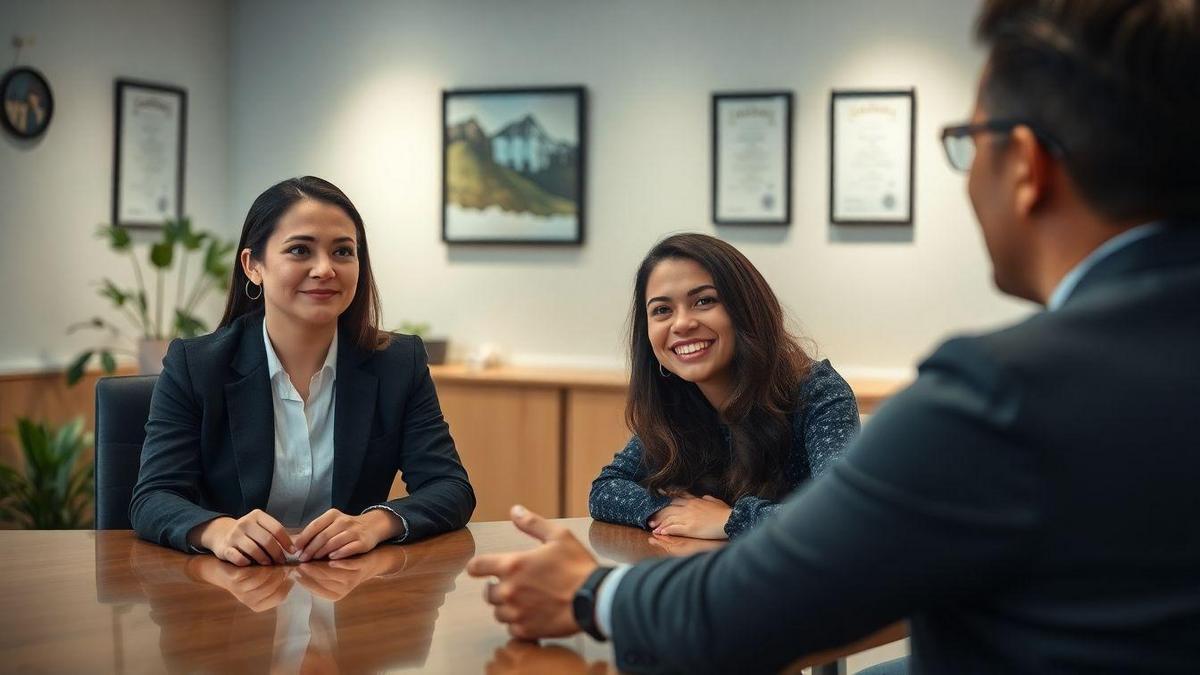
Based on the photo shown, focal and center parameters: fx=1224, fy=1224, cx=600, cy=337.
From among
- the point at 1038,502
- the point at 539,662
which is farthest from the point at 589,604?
the point at 1038,502

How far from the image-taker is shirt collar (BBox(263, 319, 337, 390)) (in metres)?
2.49

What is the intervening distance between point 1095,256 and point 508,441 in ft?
14.2

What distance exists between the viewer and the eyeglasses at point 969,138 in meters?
0.98

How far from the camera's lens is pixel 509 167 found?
5.61 metres

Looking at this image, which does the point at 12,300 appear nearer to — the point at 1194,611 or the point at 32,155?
the point at 32,155

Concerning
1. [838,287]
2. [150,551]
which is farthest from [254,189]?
[150,551]

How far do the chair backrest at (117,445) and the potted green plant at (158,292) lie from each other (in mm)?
2576

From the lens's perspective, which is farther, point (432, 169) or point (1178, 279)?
point (432, 169)

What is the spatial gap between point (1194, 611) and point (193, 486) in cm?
187

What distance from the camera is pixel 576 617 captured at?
131 cm

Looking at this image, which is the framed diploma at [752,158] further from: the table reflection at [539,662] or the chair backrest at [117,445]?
the table reflection at [539,662]

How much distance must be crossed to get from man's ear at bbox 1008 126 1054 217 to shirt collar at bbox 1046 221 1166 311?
0.20 ft

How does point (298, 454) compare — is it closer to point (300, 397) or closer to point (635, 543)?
point (300, 397)

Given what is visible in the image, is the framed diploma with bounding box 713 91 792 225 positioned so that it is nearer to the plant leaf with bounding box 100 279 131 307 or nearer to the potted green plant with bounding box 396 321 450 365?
the potted green plant with bounding box 396 321 450 365
